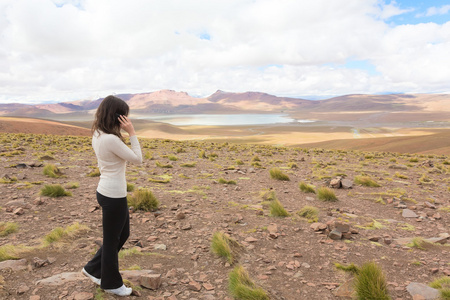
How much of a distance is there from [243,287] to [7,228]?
4.60 m

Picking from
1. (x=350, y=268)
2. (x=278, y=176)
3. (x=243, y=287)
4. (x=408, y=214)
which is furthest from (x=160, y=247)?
(x=278, y=176)

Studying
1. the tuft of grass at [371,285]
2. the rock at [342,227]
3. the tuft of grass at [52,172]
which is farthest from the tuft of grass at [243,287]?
the tuft of grass at [52,172]

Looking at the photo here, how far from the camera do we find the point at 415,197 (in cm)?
848

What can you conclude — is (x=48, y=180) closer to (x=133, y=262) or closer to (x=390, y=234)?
(x=133, y=262)

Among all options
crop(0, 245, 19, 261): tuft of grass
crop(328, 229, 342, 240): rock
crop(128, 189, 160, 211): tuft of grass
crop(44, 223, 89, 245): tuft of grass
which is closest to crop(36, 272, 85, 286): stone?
crop(0, 245, 19, 261): tuft of grass

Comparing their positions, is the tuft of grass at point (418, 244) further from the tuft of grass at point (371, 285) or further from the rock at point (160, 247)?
the rock at point (160, 247)

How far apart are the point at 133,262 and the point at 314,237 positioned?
340 cm

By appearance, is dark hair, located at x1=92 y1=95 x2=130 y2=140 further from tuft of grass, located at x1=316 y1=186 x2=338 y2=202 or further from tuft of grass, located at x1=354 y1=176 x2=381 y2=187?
tuft of grass, located at x1=354 y1=176 x2=381 y2=187

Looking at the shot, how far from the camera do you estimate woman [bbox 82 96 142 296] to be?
3080mm

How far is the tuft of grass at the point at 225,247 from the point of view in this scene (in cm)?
451

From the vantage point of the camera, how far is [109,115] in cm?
309

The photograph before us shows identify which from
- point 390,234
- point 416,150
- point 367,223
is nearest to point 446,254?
point 390,234

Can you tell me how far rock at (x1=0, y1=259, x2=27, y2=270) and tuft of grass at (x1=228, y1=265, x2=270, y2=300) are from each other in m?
3.00

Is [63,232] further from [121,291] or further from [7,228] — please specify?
[121,291]
